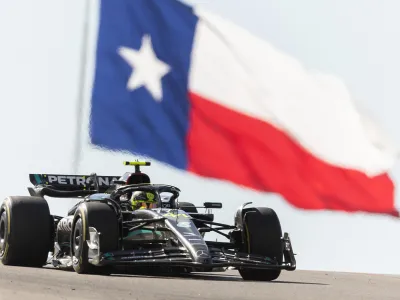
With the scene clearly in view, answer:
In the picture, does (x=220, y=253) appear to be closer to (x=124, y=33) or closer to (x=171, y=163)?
(x=171, y=163)

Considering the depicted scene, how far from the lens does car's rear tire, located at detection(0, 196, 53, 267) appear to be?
901 inches

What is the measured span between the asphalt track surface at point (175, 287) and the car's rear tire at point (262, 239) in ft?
0.80

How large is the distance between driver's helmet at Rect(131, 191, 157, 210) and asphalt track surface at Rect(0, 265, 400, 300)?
1.39 meters

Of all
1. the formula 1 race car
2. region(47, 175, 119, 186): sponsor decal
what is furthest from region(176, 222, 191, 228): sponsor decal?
region(47, 175, 119, 186): sponsor decal

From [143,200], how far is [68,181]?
364 cm

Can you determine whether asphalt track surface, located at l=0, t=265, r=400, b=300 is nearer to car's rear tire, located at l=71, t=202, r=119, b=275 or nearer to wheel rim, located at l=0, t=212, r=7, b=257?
car's rear tire, located at l=71, t=202, r=119, b=275

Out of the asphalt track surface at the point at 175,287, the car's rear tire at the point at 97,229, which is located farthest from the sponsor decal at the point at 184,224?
the car's rear tire at the point at 97,229

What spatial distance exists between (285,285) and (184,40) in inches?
541

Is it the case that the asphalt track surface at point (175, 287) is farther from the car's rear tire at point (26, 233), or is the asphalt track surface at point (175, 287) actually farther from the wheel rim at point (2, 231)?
the wheel rim at point (2, 231)

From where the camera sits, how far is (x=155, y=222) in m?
21.1

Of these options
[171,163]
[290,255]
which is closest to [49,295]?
[290,255]

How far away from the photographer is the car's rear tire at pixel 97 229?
20266mm

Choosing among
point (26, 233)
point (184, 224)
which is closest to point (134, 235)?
point (184, 224)

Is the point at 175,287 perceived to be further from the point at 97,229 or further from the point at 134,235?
the point at 134,235
